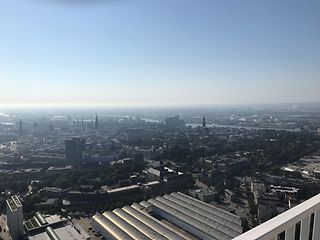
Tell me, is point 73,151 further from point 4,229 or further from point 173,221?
point 173,221

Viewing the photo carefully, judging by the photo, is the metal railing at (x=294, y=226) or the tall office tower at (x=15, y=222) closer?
the metal railing at (x=294, y=226)

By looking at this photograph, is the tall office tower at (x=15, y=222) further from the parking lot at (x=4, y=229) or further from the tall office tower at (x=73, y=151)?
the tall office tower at (x=73, y=151)

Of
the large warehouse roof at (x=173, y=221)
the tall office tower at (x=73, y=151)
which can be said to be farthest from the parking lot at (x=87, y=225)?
the tall office tower at (x=73, y=151)

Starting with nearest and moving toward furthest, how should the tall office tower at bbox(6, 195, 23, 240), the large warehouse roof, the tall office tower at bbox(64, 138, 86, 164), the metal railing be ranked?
the metal railing < the large warehouse roof < the tall office tower at bbox(6, 195, 23, 240) < the tall office tower at bbox(64, 138, 86, 164)

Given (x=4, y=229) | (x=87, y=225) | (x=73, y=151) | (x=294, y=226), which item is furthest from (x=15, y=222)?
(x=73, y=151)

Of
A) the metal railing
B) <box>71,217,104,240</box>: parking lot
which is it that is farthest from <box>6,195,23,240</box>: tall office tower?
the metal railing

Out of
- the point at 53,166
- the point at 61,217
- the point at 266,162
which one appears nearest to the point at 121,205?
the point at 61,217

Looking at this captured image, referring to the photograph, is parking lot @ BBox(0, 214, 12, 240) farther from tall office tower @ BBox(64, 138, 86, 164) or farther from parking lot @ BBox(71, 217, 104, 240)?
tall office tower @ BBox(64, 138, 86, 164)

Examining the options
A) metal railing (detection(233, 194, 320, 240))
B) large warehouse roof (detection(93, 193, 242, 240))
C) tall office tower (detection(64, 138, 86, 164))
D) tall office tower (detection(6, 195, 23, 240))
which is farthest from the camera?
tall office tower (detection(64, 138, 86, 164))

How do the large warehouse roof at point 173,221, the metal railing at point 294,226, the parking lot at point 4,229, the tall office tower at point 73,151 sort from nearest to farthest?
the metal railing at point 294,226 < the large warehouse roof at point 173,221 < the parking lot at point 4,229 < the tall office tower at point 73,151
